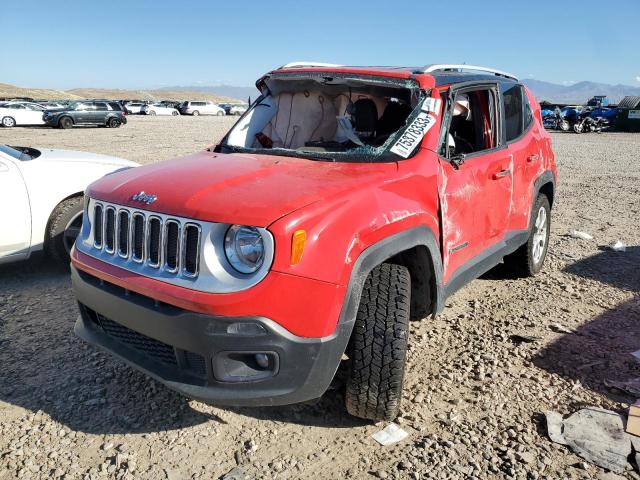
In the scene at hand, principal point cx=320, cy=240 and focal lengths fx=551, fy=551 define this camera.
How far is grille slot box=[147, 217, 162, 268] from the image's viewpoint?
2.66 m

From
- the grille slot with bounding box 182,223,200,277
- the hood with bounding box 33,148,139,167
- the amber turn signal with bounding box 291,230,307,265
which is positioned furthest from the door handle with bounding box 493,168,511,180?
the hood with bounding box 33,148,139,167

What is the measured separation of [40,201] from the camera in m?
4.99

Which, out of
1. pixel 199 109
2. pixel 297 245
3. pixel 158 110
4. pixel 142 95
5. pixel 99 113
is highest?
pixel 142 95

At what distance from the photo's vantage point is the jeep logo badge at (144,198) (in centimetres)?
271

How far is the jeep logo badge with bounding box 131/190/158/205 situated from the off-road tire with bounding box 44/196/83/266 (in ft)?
8.92

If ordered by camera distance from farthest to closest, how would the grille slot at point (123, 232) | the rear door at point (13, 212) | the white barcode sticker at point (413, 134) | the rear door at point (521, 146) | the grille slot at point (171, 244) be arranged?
the rear door at point (13, 212) < the rear door at point (521, 146) < the white barcode sticker at point (413, 134) < the grille slot at point (123, 232) < the grille slot at point (171, 244)

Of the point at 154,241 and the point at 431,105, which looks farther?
the point at 431,105

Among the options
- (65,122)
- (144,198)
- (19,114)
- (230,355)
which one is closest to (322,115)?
(144,198)

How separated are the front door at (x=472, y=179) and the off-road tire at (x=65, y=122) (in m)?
29.8

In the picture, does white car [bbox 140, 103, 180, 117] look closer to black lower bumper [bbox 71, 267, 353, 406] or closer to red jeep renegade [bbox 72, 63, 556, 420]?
red jeep renegade [bbox 72, 63, 556, 420]

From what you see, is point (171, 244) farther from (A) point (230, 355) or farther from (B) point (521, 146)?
(B) point (521, 146)

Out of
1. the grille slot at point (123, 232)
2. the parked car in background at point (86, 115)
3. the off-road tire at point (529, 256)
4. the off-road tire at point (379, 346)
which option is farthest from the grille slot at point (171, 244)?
the parked car in background at point (86, 115)

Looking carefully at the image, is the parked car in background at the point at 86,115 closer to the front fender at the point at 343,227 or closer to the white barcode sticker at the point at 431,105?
the white barcode sticker at the point at 431,105

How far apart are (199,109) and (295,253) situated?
54475 mm
